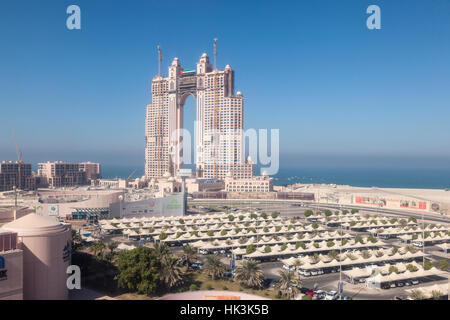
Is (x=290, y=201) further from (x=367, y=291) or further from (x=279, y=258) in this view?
(x=367, y=291)

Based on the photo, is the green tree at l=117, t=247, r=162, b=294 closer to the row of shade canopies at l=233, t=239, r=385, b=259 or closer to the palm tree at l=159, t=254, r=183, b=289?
the palm tree at l=159, t=254, r=183, b=289

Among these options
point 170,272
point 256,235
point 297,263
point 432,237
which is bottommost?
point 432,237

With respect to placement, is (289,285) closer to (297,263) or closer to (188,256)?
(297,263)

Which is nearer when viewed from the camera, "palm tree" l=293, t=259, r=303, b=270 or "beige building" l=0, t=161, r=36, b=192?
"palm tree" l=293, t=259, r=303, b=270

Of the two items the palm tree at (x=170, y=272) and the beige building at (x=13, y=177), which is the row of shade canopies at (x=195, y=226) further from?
the beige building at (x=13, y=177)

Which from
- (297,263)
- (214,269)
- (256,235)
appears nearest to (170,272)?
(214,269)

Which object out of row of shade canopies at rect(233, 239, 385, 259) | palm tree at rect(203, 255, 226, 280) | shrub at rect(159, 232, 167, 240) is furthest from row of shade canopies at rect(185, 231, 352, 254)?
palm tree at rect(203, 255, 226, 280)
